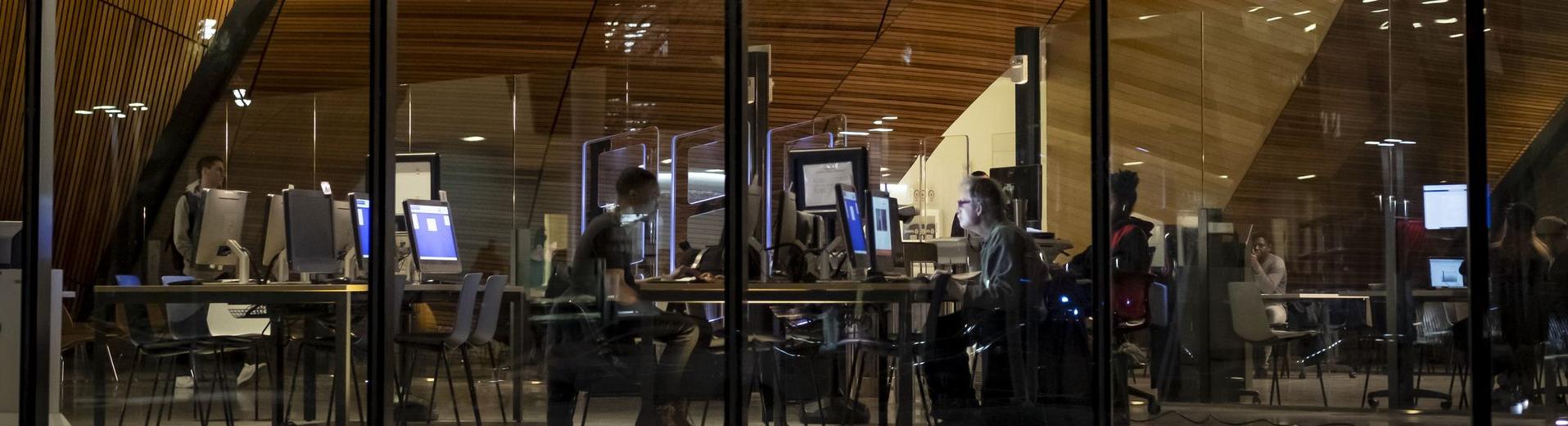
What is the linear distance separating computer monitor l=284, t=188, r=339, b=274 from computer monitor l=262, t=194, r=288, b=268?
20mm

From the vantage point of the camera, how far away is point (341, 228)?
19.0 feet

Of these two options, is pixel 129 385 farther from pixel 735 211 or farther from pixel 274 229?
pixel 735 211

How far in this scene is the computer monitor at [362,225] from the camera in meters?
5.61

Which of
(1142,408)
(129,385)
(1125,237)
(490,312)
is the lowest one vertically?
(1142,408)

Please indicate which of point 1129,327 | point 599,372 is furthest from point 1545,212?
point 599,372

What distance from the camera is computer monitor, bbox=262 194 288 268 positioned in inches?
235

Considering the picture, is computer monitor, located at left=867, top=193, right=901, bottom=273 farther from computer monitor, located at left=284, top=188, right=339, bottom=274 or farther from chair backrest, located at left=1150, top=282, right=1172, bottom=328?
computer monitor, located at left=284, top=188, right=339, bottom=274

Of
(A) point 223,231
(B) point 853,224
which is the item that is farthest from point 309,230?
(B) point 853,224

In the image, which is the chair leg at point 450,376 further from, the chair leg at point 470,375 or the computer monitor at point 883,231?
the computer monitor at point 883,231

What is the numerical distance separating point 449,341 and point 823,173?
1.46m

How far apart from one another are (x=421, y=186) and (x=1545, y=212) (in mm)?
4010

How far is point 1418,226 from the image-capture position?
5.81 m

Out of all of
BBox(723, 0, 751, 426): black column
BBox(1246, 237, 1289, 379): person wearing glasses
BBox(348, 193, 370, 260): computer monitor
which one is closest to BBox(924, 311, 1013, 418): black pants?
BBox(723, 0, 751, 426): black column

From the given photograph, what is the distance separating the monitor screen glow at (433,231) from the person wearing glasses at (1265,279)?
9.56 ft
